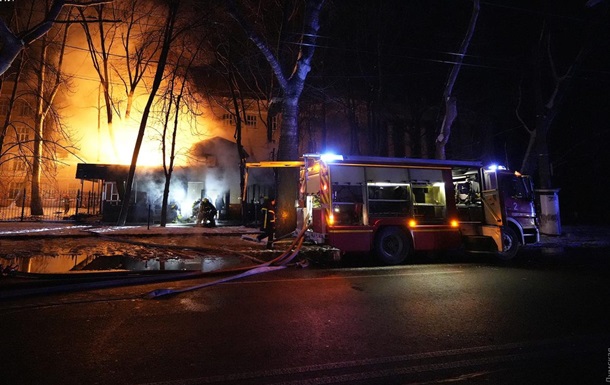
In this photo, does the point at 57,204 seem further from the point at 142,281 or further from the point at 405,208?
the point at 405,208

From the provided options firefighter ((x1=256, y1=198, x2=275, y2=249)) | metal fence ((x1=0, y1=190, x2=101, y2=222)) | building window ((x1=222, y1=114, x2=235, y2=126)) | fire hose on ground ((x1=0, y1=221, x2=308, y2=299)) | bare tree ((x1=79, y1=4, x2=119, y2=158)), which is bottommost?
fire hose on ground ((x1=0, y1=221, x2=308, y2=299))

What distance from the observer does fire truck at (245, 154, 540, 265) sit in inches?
344

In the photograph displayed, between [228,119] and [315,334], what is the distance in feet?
73.3

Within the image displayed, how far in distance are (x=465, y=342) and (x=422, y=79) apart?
21209mm

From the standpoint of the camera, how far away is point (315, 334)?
3.80m

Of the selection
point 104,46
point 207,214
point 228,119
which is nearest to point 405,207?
point 207,214

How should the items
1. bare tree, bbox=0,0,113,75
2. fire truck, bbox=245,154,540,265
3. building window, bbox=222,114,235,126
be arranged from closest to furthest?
bare tree, bbox=0,0,113,75, fire truck, bbox=245,154,540,265, building window, bbox=222,114,235,126

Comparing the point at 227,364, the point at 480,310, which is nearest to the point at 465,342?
the point at 480,310

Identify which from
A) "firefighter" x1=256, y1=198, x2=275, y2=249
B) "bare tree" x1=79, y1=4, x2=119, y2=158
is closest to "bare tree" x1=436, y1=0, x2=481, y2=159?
"firefighter" x1=256, y1=198, x2=275, y2=249

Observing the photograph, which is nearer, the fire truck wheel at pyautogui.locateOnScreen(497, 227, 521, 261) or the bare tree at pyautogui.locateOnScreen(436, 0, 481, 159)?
the fire truck wheel at pyautogui.locateOnScreen(497, 227, 521, 261)

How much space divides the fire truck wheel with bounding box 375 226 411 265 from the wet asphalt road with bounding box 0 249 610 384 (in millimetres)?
2361

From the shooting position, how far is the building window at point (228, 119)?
24.0 m

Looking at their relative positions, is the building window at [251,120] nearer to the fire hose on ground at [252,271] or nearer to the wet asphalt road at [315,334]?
the fire hose on ground at [252,271]

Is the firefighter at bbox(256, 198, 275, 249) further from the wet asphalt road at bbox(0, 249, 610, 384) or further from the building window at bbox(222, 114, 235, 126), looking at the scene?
the building window at bbox(222, 114, 235, 126)
